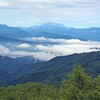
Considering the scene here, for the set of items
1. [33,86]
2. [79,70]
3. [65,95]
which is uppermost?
[79,70]

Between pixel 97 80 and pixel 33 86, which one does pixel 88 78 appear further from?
pixel 33 86

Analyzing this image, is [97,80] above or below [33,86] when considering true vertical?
above

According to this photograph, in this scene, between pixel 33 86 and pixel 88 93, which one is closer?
pixel 88 93

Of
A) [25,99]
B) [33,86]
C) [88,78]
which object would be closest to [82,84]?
[88,78]

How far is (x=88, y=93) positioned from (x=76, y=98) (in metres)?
2.10

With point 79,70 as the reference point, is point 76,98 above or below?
below

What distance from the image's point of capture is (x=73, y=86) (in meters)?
42.2

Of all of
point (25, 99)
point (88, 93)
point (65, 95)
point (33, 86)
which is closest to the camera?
point (88, 93)

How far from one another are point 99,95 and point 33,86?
14187cm

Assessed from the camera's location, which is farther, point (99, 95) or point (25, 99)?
point (25, 99)

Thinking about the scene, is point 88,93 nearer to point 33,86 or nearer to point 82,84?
point 82,84

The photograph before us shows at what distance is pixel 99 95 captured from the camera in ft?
135

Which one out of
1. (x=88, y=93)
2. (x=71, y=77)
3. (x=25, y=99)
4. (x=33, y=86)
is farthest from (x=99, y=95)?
(x=33, y=86)

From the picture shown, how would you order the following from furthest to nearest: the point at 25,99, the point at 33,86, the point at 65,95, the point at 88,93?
the point at 33,86 → the point at 25,99 → the point at 65,95 → the point at 88,93
